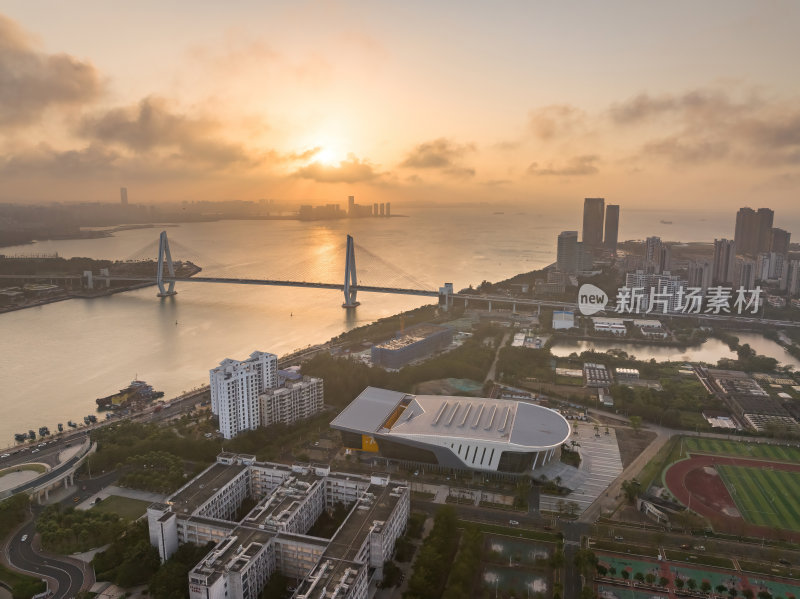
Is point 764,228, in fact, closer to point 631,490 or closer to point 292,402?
point 631,490

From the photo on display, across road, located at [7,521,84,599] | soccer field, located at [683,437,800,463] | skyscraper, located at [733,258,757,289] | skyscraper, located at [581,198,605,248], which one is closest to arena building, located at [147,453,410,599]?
road, located at [7,521,84,599]

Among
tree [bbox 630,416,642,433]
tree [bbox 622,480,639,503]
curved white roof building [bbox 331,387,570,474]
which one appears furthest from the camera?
tree [bbox 630,416,642,433]

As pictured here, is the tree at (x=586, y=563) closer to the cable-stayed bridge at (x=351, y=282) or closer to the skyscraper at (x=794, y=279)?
the cable-stayed bridge at (x=351, y=282)

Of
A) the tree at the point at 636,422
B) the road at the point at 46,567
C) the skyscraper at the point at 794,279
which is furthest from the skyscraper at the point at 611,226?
the road at the point at 46,567

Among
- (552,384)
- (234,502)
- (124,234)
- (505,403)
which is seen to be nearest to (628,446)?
(505,403)

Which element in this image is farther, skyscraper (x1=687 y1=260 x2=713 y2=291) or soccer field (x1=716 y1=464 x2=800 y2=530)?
skyscraper (x1=687 y1=260 x2=713 y2=291)

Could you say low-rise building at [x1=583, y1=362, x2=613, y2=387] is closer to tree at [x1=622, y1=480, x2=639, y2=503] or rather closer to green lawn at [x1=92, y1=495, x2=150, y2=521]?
tree at [x1=622, y1=480, x2=639, y2=503]

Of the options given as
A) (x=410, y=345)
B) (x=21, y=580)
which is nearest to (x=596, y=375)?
(x=410, y=345)
